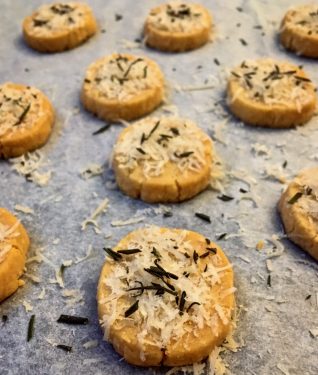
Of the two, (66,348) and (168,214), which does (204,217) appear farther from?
(66,348)

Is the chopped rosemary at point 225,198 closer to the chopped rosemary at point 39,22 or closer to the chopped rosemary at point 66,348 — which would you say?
the chopped rosemary at point 66,348

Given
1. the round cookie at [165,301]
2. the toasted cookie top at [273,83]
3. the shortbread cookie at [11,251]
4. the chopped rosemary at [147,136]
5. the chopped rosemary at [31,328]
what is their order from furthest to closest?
1. the toasted cookie top at [273,83]
2. the chopped rosemary at [147,136]
3. the shortbread cookie at [11,251]
4. the chopped rosemary at [31,328]
5. the round cookie at [165,301]

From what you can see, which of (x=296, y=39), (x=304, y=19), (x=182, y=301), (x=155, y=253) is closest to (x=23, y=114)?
(x=155, y=253)

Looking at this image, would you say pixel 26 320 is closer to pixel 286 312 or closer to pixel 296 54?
pixel 286 312

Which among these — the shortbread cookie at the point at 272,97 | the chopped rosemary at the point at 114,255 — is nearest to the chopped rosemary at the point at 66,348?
the chopped rosemary at the point at 114,255

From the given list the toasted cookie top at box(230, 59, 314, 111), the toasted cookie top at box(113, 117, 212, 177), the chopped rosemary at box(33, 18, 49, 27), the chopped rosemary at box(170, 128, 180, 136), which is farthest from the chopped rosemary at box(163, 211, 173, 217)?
the chopped rosemary at box(33, 18, 49, 27)

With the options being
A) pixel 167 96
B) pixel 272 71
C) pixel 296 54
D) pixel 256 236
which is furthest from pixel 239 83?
pixel 256 236
